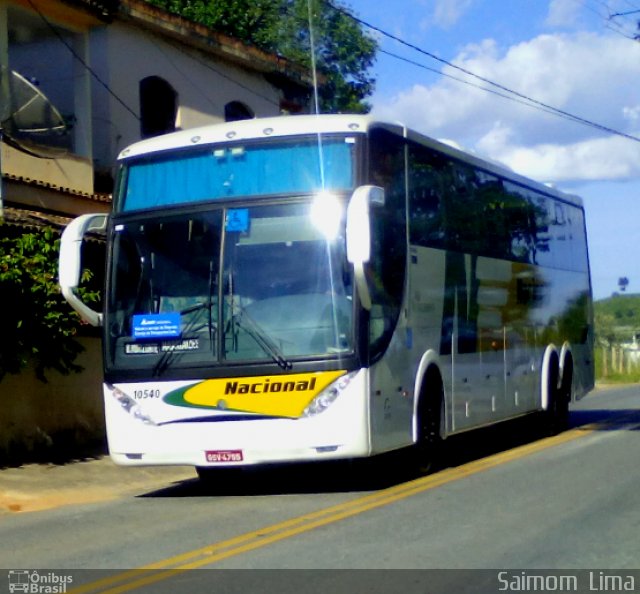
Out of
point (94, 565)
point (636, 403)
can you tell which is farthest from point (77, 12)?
point (636, 403)

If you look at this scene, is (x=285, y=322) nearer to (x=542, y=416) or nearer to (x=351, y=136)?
(x=351, y=136)

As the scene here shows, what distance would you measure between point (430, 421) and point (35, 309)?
519 centimetres

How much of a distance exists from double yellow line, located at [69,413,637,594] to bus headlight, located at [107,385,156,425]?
2032 millimetres

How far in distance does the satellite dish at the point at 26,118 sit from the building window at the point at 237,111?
566 cm

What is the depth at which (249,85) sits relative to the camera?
24.2m

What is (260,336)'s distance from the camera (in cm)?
1093

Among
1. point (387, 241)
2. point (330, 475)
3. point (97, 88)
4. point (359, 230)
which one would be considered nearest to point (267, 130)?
point (387, 241)

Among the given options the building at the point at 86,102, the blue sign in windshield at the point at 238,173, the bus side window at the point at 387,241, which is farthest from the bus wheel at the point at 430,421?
the building at the point at 86,102

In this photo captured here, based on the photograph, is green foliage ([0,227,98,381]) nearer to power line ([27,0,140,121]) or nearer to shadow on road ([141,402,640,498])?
shadow on road ([141,402,640,498])

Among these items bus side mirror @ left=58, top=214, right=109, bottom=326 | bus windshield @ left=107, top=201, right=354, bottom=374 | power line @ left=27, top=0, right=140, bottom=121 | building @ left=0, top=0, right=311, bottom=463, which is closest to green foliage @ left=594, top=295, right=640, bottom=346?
building @ left=0, top=0, right=311, bottom=463

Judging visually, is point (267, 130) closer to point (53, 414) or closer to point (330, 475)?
point (330, 475)

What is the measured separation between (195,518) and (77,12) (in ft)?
37.7

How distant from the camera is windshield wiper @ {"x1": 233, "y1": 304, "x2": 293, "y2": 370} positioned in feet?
35.5

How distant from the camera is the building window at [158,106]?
2212cm
